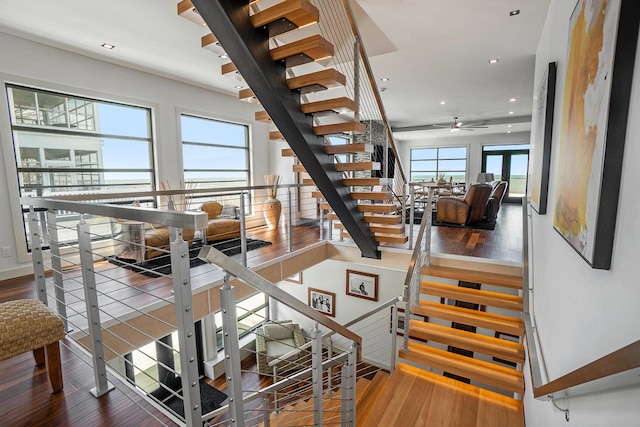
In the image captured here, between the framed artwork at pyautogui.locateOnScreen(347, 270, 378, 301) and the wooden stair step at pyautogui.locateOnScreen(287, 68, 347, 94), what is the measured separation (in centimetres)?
427

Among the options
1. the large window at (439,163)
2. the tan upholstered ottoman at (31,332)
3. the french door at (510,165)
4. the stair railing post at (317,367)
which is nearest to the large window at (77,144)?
the tan upholstered ottoman at (31,332)

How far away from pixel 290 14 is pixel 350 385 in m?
2.68

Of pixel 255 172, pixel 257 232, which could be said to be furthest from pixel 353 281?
pixel 255 172

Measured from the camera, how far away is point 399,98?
6.73 metres

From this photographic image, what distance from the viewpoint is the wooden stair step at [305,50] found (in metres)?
2.29

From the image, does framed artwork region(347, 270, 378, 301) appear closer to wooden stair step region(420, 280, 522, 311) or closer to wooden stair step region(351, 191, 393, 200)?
wooden stair step region(420, 280, 522, 311)

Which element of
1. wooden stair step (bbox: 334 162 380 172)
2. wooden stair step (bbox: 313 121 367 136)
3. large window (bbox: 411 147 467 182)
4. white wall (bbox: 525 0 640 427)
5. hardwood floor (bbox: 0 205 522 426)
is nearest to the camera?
white wall (bbox: 525 0 640 427)

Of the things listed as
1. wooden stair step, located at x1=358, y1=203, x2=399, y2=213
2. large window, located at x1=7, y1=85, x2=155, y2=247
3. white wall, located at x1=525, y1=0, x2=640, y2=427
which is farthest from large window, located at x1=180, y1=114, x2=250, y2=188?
white wall, located at x1=525, y1=0, x2=640, y2=427

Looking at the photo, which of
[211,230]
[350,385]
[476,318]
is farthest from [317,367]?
[211,230]

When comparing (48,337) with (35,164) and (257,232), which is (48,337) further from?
(257,232)

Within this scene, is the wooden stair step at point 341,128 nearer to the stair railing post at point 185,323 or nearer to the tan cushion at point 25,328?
the stair railing post at point 185,323

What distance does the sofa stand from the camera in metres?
4.05

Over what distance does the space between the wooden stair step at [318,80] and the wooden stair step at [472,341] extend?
2726 millimetres

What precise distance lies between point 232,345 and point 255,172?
598 cm
